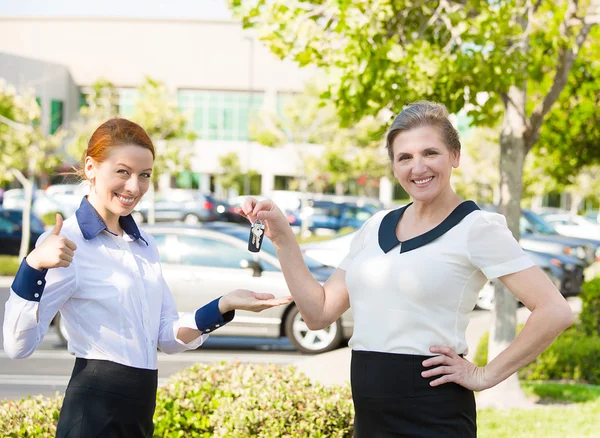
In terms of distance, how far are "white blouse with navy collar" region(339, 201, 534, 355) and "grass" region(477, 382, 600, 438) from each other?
325 centimetres

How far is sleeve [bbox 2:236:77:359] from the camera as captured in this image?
8.40ft

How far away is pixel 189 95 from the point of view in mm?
59750

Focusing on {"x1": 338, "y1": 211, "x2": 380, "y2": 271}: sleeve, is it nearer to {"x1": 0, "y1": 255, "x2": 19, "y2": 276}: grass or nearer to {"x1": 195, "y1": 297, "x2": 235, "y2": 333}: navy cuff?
{"x1": 195, "y1": 297, "x2": 235, "y2": 333}: navy cuff

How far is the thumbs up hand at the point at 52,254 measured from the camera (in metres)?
2.48

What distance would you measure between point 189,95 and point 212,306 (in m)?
57.9

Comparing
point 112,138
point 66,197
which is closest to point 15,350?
point 112,138

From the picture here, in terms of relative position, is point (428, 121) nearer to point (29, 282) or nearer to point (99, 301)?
point (99, 301)

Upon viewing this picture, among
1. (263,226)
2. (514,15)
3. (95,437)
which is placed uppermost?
(514,15)

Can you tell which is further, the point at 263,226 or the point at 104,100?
the point at 104,100

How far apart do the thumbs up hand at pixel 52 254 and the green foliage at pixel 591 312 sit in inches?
345

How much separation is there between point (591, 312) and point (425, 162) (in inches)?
321

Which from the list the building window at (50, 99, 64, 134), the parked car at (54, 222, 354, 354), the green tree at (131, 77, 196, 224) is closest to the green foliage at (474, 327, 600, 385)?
the parked car at (54, 222, 354, 354)

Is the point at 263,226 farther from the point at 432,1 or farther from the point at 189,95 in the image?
the point at 189,95

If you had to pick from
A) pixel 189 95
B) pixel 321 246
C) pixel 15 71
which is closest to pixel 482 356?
pixel 321 246
